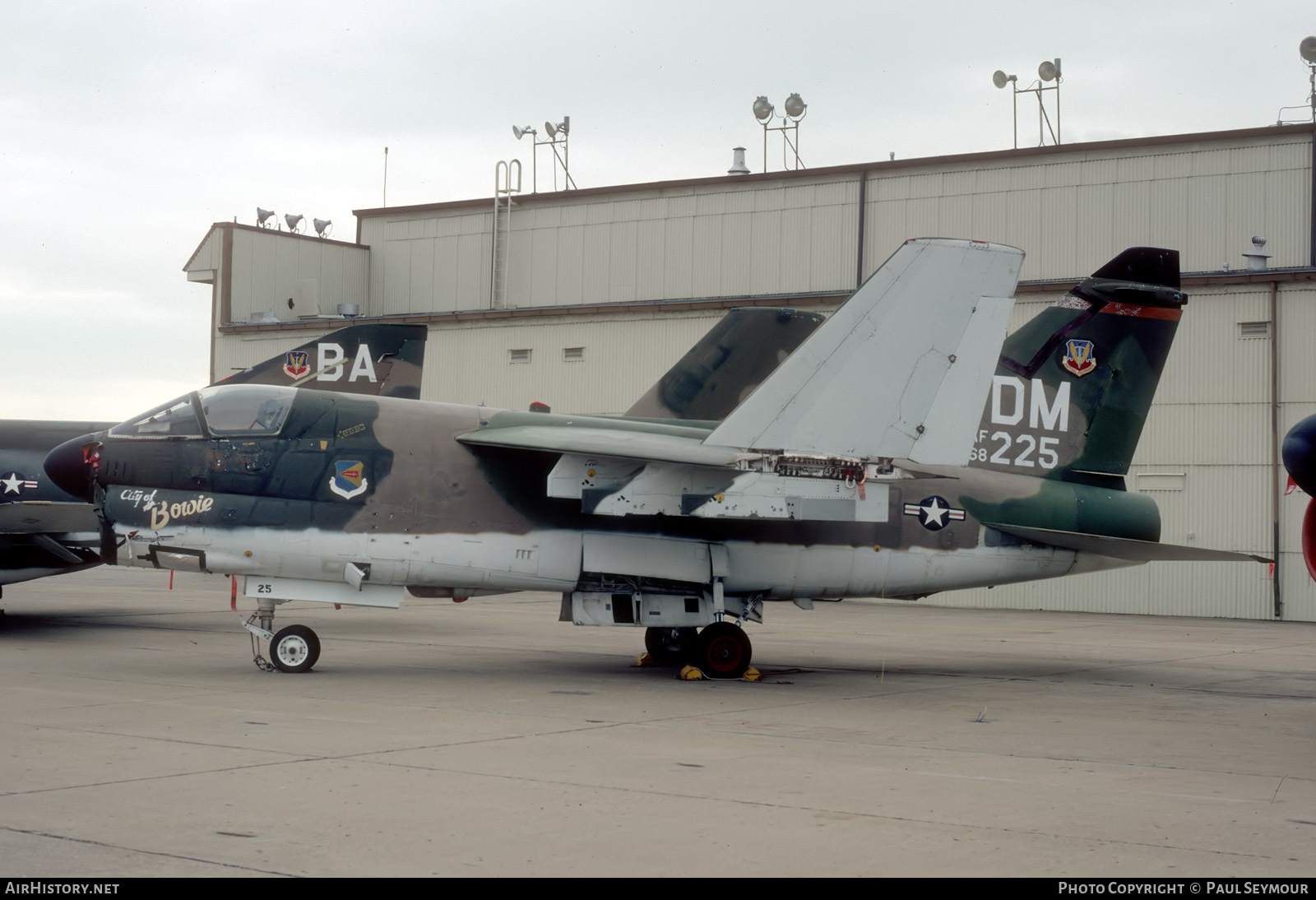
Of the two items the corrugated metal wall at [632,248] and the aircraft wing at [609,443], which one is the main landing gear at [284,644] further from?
the corrugated metal wall at [632,248]

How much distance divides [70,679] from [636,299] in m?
24.8

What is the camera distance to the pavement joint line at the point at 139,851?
18.3 ft

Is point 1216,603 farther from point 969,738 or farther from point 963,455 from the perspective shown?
point 969,738

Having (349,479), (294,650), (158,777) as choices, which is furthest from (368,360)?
(158,777)

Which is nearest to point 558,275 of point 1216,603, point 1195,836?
point 1216,603

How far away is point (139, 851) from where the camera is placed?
5.88m

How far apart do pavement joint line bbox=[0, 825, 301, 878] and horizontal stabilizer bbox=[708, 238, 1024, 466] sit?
25.4 feet

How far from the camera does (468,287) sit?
38.8 meters

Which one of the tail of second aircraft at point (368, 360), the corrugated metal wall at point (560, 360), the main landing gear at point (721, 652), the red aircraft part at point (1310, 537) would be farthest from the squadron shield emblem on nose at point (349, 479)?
the corrugated metal wall at point (560, 360)

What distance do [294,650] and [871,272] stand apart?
68.5 feet

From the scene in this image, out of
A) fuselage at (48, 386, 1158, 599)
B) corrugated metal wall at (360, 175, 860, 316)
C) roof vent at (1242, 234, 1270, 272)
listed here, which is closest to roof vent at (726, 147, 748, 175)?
corrugated metal wall at (360, 175, 860, 316)

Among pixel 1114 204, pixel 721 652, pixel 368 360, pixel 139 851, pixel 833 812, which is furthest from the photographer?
pixel 1114 204

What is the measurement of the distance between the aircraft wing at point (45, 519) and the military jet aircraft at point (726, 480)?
4531 mm

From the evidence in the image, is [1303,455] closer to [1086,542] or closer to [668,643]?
[1086,542]
